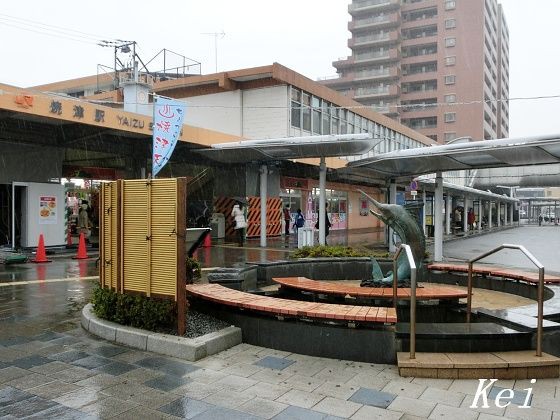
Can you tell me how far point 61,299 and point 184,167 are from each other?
1735cm

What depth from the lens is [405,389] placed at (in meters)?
4.52

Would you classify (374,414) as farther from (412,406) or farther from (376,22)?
→ (376,22)

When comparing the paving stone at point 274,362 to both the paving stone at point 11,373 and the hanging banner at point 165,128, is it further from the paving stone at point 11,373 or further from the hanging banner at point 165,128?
the hanging banner at point 165,128

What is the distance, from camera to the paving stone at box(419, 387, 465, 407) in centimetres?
424

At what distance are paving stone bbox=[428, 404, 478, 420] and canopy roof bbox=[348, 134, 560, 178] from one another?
29.2 feet

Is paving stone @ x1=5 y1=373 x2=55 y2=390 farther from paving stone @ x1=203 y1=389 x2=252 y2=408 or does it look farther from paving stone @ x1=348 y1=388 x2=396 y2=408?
paving stone @ x1=348 y1=388 x2=396 y2=408

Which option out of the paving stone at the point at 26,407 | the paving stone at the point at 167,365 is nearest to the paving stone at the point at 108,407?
the paving stone at the point at 26,407

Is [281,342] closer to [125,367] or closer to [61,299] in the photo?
[125,367]

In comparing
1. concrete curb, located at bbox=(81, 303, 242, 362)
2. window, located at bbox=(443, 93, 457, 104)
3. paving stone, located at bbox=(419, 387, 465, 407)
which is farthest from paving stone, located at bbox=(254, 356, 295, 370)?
window, located at bbox=(443, 93, 457, 104)

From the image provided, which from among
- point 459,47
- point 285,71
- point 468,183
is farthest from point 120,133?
point 459,47

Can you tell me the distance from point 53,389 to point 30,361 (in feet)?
3.08

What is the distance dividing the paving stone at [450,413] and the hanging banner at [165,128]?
8951 millimetres

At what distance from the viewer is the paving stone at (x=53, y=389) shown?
14.1 feet

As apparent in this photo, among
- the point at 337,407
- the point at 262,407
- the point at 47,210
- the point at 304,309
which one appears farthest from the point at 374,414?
the point at 47,210
